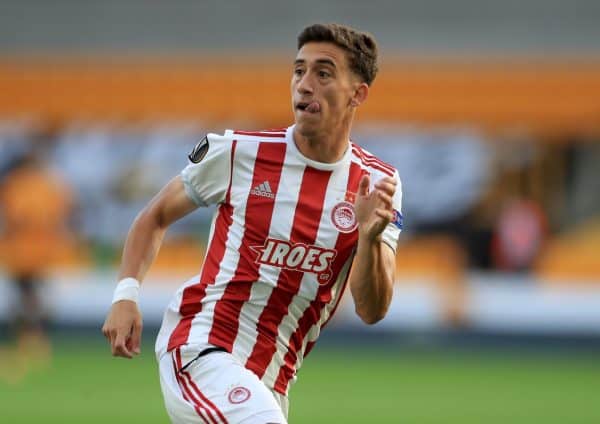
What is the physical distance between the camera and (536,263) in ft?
55.8

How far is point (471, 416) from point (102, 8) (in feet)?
40.2

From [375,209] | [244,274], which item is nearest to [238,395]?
[244,274]

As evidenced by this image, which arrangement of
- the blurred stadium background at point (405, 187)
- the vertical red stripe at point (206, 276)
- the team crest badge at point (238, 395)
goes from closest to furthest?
the team crest badge at point (238, 395) < the vertical red stripe at point (206, 276) < the blurred stadium background at point (405, 187)

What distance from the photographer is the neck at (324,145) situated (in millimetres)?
5371

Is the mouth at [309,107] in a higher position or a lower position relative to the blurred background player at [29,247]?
lower

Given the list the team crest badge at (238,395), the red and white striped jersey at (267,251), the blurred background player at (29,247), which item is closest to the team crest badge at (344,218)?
the red and white striped jersey at (267,251)

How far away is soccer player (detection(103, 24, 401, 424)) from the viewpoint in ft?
17.0

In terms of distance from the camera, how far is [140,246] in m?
5.26

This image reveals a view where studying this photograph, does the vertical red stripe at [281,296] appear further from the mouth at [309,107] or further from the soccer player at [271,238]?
the mouth at [309,107]

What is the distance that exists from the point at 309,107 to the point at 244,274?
0.72m

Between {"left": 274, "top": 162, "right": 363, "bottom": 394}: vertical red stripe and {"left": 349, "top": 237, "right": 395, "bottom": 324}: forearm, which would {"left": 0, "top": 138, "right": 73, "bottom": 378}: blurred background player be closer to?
{"left": 274, "top": 162, "right": 363, "bottom": 394}: vertical red stripe

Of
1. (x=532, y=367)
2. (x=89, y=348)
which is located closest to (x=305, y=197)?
(x=532, y=367)

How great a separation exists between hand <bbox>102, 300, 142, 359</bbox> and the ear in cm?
122

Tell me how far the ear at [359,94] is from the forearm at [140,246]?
94 centimetres
